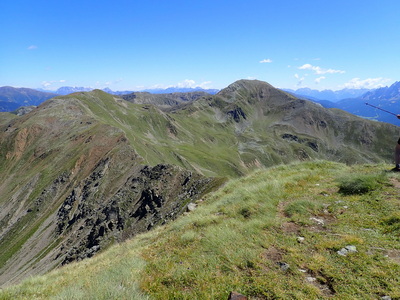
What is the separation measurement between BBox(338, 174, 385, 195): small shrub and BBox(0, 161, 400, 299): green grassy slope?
5cm

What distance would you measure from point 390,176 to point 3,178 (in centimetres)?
14156

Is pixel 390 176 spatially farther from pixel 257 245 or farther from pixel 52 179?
pixel 52 179

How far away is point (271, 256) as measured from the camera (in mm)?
8000

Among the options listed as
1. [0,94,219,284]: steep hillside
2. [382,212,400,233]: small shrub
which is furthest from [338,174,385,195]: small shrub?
[0,94,219,284]: steep hillside

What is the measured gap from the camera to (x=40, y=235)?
7994 cm

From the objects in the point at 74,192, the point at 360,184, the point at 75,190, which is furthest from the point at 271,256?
the point at 75,190

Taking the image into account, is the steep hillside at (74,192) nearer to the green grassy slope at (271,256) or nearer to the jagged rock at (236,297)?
the green grassy slope at (271,256)

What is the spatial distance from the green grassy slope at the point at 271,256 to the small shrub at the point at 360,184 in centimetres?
5

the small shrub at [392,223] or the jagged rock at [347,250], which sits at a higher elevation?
the small shrub at [392,223]

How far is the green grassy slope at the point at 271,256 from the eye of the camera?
6555 mm

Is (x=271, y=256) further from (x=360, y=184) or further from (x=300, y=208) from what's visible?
(x=360, y=184)

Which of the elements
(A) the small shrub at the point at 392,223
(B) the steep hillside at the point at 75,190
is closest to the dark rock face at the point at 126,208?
(B) the steep hillside at the point at 75,190

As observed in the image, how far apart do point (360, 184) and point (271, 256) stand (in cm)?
724

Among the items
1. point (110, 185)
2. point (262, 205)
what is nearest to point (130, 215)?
point (110, 185)
